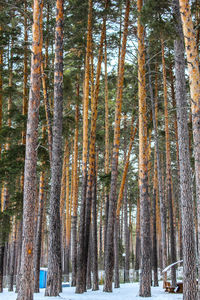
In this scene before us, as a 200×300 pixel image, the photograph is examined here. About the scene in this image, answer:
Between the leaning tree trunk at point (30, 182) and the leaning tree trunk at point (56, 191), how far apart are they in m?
1.42

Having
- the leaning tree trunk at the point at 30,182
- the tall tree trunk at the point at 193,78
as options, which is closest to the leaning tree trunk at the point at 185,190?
the tall tree trunk at the point at 193,78

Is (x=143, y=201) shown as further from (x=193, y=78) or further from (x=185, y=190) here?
(x=193, y=78)

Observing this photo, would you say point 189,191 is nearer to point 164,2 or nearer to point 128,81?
point 164,2

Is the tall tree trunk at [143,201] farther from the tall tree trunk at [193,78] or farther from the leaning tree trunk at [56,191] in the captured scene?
the tall tree trunk at [193,78]

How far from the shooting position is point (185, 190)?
332 inches

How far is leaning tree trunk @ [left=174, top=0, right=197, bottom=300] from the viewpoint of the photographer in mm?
7887

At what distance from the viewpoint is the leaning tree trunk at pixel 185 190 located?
25.9 ft

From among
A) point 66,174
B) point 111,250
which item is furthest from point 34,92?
point 66,174

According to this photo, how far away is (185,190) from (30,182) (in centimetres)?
398

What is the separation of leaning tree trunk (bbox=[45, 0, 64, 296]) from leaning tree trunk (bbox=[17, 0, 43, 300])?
1421 mm

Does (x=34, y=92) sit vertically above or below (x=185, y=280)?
above

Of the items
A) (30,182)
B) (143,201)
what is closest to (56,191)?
(30,182)

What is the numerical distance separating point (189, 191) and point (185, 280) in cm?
220

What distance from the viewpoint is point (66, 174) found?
22109 mm
